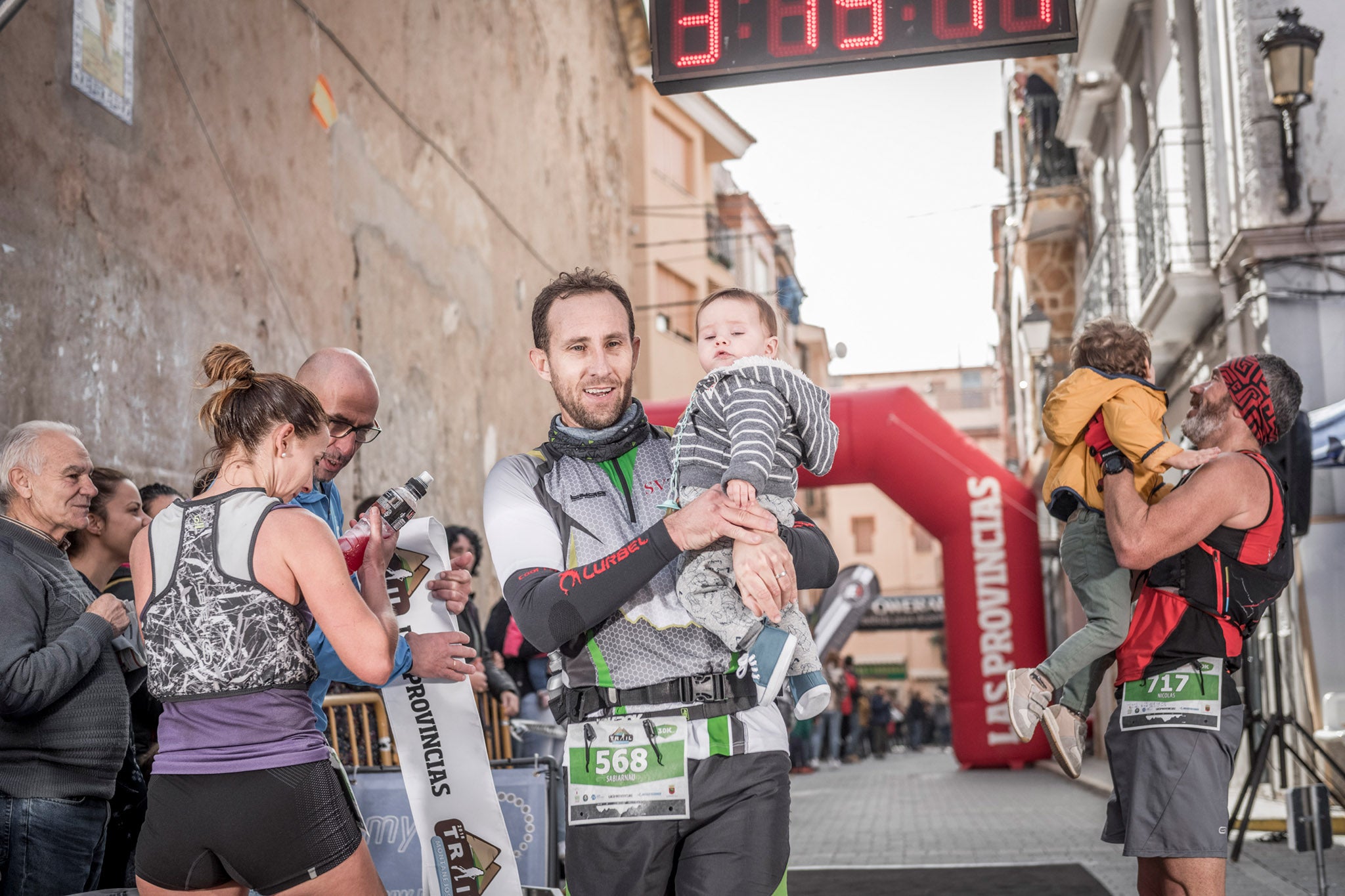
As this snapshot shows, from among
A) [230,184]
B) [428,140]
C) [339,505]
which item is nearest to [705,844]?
[339,505]

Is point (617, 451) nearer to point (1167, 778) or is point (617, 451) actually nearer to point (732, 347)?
point (732, 347)

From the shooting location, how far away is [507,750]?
6719mm

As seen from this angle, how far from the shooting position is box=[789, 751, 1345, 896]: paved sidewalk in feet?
22.4

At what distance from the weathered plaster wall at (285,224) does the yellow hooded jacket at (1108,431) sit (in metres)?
4.21

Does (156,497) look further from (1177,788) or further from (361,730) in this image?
(1177,788)

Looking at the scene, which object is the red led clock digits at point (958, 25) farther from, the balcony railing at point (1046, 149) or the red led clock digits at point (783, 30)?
the balcony railing at point (1046, 149)

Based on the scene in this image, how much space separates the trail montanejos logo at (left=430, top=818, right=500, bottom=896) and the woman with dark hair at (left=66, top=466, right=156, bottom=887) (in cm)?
118

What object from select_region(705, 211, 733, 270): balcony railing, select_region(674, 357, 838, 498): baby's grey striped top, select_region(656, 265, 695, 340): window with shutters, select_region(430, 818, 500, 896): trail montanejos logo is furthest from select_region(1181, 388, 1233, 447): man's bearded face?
select_region(705, 211, 733, 270): balcony railing

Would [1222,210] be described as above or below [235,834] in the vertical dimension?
above

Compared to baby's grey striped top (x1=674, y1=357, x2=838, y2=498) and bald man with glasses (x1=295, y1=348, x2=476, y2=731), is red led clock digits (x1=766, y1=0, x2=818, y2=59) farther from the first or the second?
baby's grey striped top (x1=674, y1=357, x2=838, y2=498)

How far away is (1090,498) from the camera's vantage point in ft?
13.0

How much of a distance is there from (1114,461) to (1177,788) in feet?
3.06

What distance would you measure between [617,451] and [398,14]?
33.8 feet

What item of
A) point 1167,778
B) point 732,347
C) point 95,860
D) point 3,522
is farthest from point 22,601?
point 1167,778
